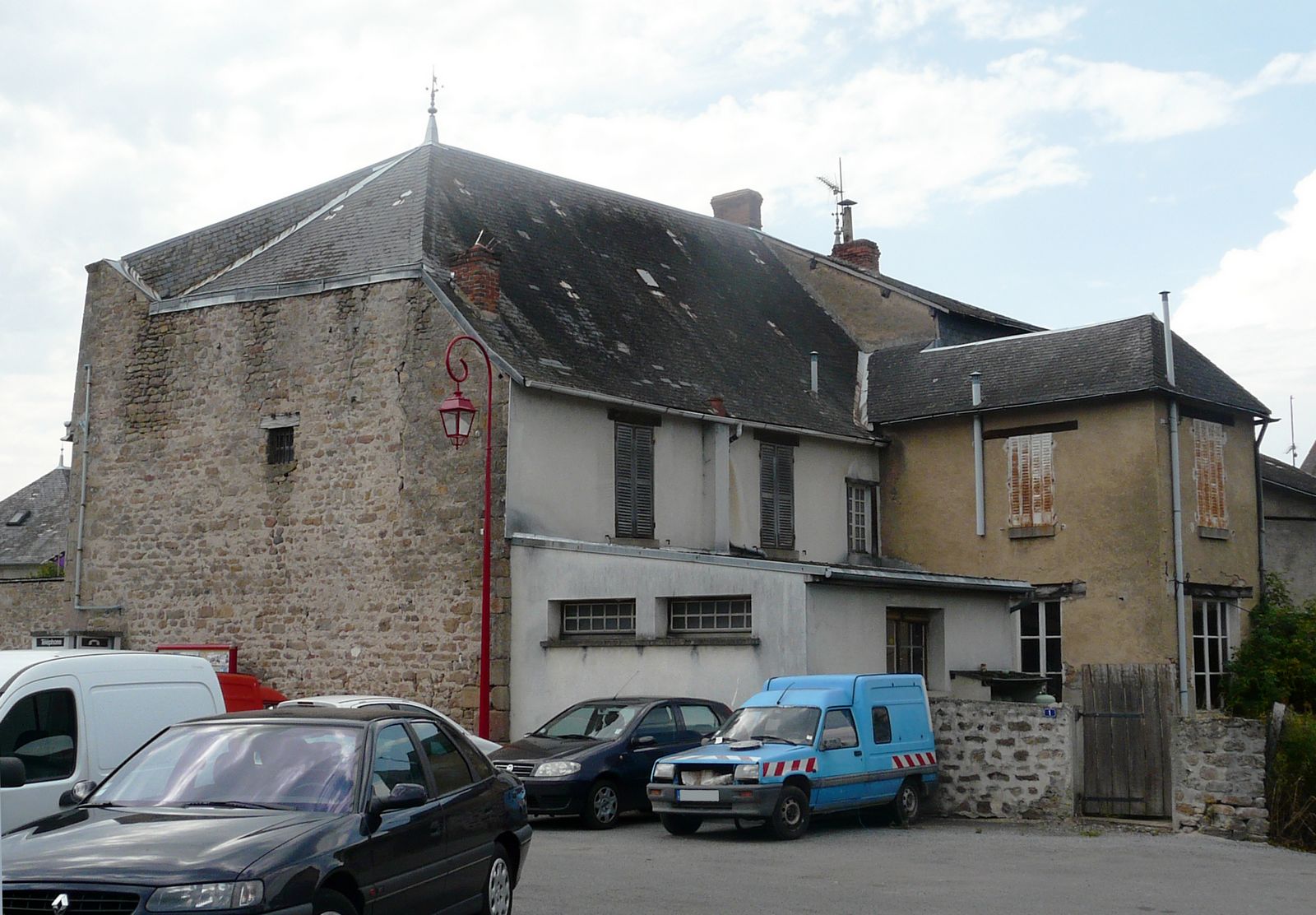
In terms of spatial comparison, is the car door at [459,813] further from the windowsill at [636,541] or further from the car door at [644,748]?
the windowsill at [636,541]

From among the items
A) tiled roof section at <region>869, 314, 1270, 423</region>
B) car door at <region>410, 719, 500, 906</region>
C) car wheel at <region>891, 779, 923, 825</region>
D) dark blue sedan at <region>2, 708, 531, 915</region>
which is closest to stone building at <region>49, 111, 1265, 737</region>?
tiled roof section at <region>869, 314, 1270, 423</region>

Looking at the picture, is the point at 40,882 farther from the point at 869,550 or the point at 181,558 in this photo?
the point at 869,550

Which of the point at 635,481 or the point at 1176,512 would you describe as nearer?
the point at 635,481

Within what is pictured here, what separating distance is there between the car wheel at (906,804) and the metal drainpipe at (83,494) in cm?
1500

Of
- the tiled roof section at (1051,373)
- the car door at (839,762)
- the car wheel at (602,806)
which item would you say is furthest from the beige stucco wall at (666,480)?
the car door at (839,762)

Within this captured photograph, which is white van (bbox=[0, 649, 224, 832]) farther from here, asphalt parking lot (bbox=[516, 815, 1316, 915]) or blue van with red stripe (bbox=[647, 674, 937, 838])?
blue van with red stripe (bbox=[647, 674, 937, 838])

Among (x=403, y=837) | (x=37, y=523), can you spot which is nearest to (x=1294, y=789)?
(x=403, y=837)

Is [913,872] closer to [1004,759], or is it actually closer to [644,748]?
[644,748]

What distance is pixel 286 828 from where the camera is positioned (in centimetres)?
702

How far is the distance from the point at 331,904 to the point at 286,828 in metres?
0.44

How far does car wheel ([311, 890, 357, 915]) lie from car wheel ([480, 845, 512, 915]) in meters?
1.70

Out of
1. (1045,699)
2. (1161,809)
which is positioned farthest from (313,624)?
(1161,809)

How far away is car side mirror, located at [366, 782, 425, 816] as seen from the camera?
24.7ft

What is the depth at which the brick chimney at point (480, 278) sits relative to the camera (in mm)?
22188
